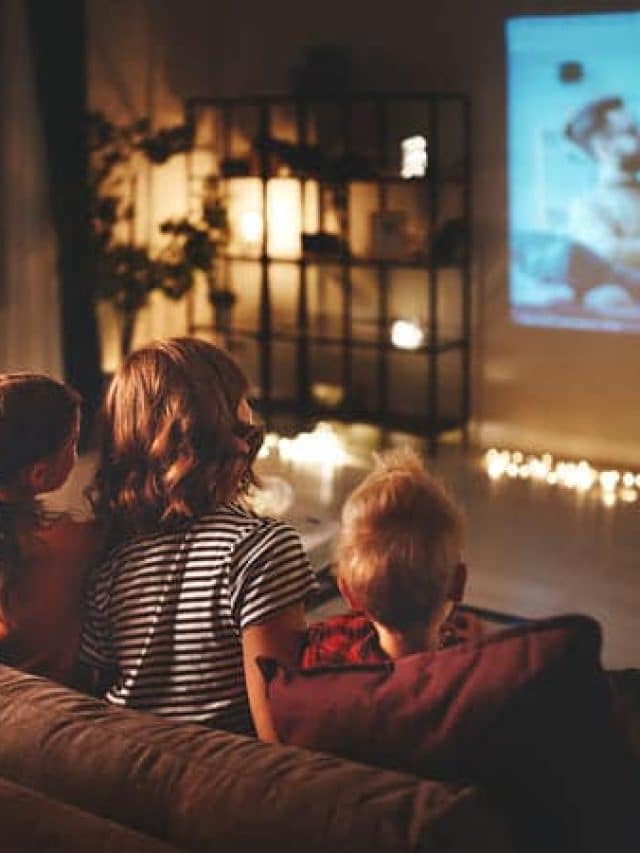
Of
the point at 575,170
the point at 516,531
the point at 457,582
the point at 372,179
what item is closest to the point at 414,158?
the point at 372,179

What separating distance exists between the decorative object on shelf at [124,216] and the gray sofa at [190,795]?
518 centimetres

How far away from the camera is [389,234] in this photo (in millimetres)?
6559

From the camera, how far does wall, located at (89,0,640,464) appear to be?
6.30 metres

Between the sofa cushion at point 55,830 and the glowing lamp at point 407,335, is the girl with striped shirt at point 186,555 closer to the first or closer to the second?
the sofa cushion at point 55,830

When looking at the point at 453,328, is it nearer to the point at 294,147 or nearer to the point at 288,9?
the point at 294,147

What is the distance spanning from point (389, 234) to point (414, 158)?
14.1 inches

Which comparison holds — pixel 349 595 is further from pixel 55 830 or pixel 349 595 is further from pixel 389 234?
pixel 389 234

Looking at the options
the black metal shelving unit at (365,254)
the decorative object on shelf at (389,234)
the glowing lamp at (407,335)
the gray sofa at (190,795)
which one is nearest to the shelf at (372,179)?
the black metal shelving unit at (365,254)

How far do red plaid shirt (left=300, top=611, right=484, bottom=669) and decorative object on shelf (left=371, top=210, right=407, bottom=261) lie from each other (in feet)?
15.4

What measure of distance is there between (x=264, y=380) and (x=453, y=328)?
98cm

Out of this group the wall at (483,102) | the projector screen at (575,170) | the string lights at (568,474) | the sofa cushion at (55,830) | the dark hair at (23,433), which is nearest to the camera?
the sofa cushion at (55,830)

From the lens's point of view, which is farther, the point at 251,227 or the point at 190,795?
the point at 251,227

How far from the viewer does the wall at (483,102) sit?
248 inches

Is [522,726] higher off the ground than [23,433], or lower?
lower
